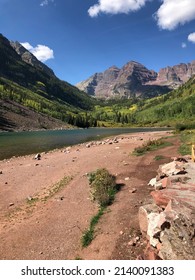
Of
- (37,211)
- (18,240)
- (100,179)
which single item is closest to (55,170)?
(100,179)

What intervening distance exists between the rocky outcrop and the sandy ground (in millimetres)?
1083

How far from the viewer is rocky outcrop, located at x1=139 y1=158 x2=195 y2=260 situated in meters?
10.5

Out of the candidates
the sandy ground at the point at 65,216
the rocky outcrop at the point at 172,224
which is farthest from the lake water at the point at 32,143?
the rocky outcrop at the point at 172,224

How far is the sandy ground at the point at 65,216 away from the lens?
13258 mm

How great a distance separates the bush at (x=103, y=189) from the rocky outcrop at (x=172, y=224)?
16.0 ft

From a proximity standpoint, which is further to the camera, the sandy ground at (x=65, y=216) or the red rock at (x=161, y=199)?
the red rock at (x=161, y=199)

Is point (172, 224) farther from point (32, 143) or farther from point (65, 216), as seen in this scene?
point (32, 143)

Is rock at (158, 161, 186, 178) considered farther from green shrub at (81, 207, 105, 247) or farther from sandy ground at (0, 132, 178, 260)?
green shrub at (81, 207, 105, 247)

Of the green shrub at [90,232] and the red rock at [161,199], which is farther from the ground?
the red rock at [161,199]

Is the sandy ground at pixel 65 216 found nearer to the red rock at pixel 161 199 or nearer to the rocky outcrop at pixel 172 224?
the rocky outcrop at pixel 172 224

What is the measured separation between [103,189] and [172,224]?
9730mm

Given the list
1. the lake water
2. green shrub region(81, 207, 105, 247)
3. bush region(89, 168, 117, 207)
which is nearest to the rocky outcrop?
green shrub region(81, 207, 105, 247)
